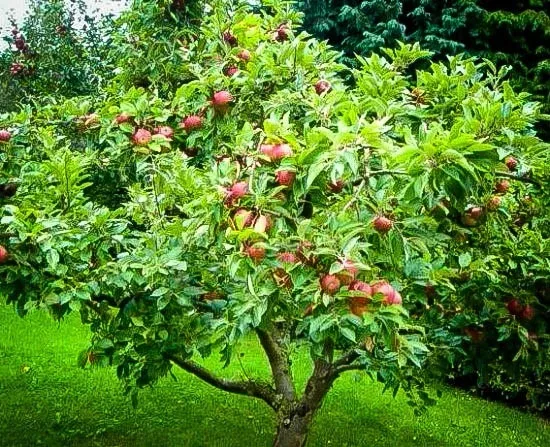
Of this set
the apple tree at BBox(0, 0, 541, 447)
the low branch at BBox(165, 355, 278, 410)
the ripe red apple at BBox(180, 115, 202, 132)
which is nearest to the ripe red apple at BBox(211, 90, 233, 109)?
the apple tree at BBox(0, 0, 541, 447)

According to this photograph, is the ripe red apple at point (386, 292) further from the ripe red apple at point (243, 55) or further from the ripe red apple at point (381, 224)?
the ripe red apple at point (243, 55)

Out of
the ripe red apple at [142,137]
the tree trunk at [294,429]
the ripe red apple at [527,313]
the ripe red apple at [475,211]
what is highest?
the ripe red apple at [142,137]

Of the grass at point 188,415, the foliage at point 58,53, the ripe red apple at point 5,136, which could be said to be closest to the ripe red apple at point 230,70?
the ripe red apple at point 5,136

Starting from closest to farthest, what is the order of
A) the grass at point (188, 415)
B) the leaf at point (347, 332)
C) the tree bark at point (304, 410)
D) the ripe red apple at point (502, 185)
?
1. the leaf at point (347, 332)
2. the ripe red apple at point (502, 185)
3. the tree bark at point (304, 410)
4. the grass at point (188, 415)

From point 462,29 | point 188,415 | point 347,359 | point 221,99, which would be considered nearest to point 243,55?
point 221,99

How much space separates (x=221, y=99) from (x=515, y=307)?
4.28 ft

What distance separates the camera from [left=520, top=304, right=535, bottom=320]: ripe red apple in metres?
2.47

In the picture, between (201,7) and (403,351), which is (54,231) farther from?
(201,7)

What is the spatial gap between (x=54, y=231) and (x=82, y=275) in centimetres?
19

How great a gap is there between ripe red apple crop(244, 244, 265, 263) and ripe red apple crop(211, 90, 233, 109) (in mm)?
1083

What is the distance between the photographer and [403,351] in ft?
5.40

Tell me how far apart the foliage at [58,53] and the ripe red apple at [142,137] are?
4024 mm

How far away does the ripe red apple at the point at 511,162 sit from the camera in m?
2.10

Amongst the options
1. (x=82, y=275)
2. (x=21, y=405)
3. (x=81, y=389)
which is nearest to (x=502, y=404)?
(x=81, y=389)
